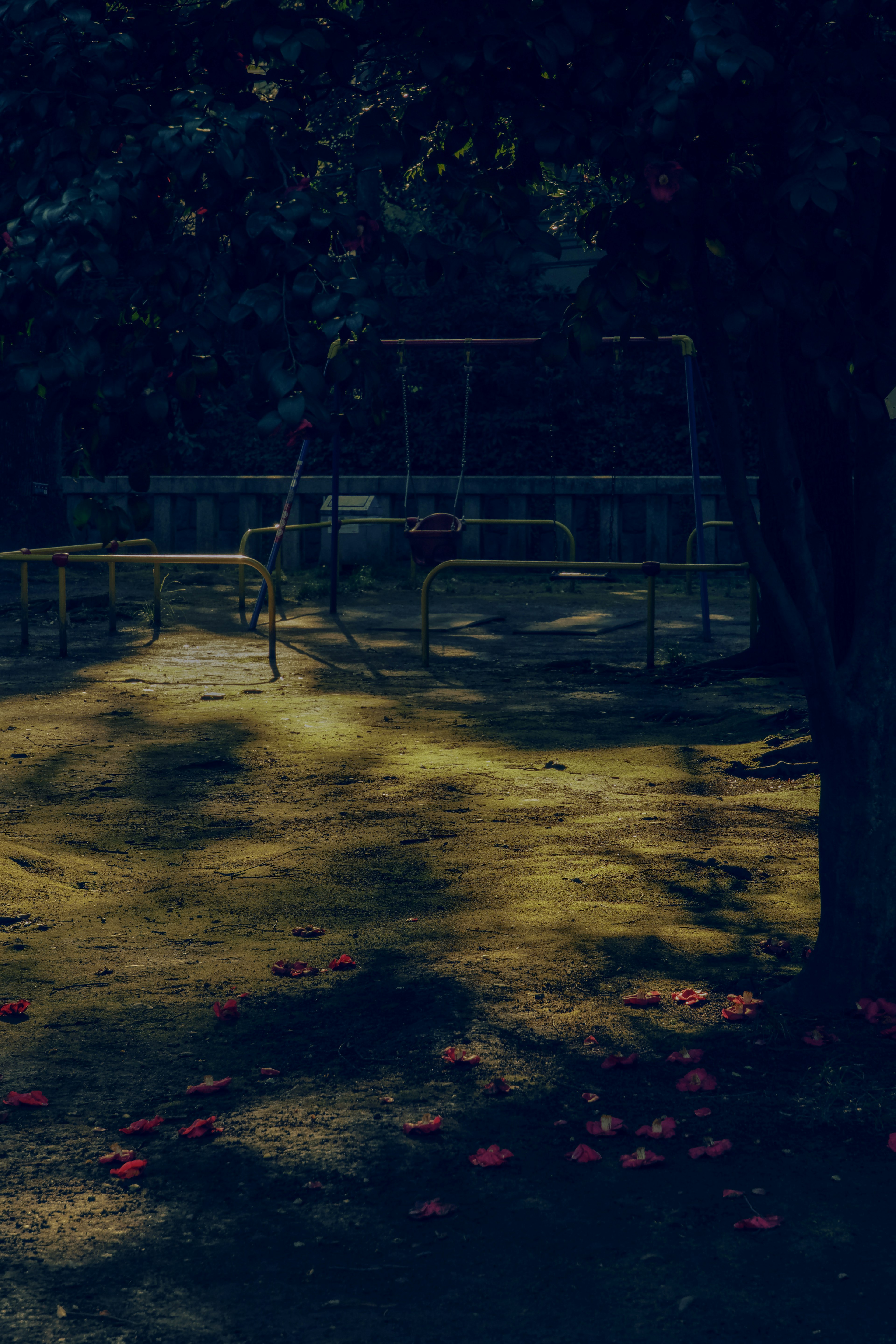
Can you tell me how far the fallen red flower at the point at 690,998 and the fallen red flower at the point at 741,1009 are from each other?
0.22ft

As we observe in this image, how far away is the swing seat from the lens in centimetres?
1614

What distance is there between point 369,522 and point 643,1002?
40.9 feet

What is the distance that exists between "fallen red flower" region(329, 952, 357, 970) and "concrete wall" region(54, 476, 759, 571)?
13.2m

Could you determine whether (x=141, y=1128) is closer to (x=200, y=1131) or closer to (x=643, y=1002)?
(x=200, y=1131)

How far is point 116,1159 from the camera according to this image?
3367 millimetres

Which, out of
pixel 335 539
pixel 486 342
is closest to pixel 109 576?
pixel 335 539

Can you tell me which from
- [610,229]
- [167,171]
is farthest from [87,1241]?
[610,229]

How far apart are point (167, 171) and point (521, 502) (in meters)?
15.5

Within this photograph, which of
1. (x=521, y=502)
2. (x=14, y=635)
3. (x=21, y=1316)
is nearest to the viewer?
(x=21, y=1316)

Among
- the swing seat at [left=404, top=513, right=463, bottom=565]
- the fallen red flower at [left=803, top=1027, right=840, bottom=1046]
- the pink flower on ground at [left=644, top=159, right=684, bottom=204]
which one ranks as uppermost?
the pink flower on ground at [left=644, top=159, right=684, bottom=204]

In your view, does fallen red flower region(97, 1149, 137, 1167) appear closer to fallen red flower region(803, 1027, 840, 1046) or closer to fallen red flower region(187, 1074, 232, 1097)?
fallen red flower region(187, 1074, 232, 1097)

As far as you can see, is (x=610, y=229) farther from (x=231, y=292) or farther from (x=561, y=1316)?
(x=561, y=1316)

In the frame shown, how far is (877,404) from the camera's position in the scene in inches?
149

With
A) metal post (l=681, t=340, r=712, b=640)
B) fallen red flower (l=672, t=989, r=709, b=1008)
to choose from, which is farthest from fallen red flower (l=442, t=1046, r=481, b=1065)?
metal post (l=681, t=340, r=712, b=640)
